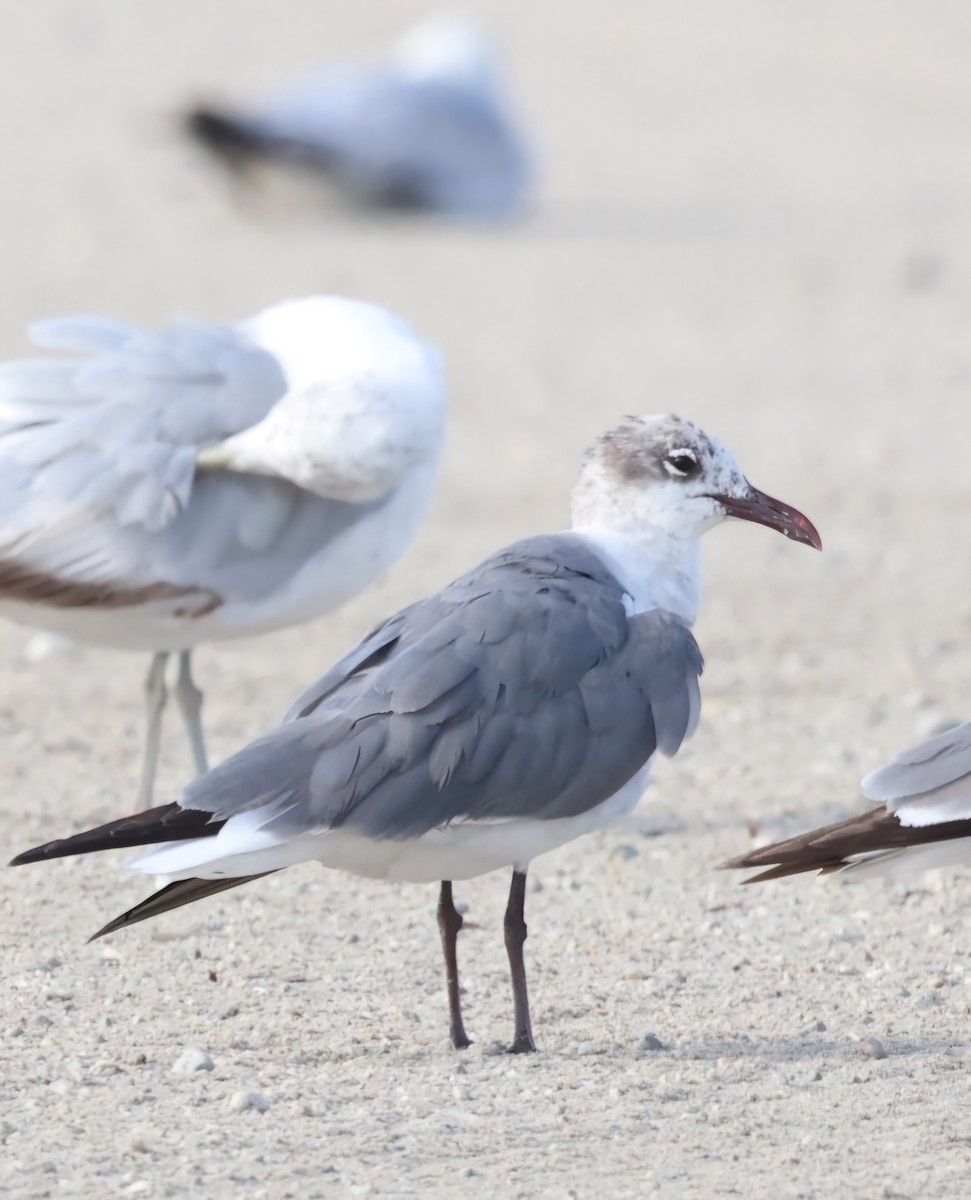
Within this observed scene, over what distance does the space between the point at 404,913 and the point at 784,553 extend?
3.99m

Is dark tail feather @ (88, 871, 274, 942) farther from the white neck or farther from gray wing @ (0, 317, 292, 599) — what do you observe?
gray wing @ (0, 317, 292, 599)

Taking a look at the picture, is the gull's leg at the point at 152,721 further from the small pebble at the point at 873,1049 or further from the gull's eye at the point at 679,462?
the small pebble at the point at 873,1049

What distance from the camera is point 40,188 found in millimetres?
15047

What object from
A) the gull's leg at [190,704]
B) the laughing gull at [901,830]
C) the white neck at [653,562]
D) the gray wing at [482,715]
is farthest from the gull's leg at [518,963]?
the gull's leg at [190,704]

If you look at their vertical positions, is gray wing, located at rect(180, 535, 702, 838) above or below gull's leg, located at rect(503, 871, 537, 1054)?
above

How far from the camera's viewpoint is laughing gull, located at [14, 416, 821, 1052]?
4.07m

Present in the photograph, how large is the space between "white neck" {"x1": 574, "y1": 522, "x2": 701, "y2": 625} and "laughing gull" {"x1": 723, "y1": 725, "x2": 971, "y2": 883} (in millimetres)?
750

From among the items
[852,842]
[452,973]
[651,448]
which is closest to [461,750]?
[452,973]

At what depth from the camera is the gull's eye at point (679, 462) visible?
16.6ft

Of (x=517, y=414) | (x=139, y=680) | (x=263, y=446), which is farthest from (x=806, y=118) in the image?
(x=263, y=446)

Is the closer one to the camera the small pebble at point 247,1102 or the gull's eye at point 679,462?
the small pebble at point 247,1102

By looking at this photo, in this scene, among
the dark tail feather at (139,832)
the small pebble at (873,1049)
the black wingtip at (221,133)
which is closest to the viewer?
the dark tail feather at (139,832)

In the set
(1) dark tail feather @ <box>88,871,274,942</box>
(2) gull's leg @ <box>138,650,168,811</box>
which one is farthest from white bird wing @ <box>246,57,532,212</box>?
(1) dark tail feather @ <box>88,871,274,942</box>

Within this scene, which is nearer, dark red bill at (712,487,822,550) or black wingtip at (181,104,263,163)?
dark red bill at (712,487,822,550)
